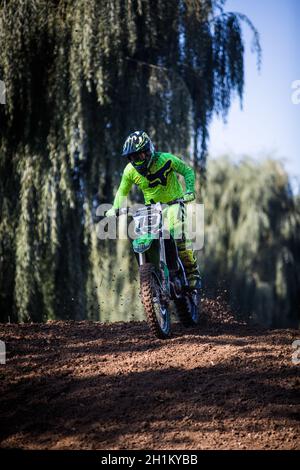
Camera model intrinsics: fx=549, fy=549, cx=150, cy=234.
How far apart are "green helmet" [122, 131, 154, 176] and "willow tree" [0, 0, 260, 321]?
3.04 meters

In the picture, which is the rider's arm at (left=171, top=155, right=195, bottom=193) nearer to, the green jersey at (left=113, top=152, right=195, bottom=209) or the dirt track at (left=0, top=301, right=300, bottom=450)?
the green jersey at (left=113, top=152, right=195, bottom=209)

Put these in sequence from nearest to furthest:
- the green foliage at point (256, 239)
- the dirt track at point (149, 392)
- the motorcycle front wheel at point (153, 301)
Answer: the dirt track at point (149, 392), the motorcycle front wheel at point (153, 301), the green foliage at point (256, 239)

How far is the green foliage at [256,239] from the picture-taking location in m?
15.0

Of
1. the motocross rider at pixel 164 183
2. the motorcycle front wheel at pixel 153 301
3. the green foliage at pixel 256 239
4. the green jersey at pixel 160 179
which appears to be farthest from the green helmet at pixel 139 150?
the green foliage at pixel 256 239

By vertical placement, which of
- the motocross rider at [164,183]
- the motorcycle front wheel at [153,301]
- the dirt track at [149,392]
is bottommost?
the dirt track at [149,392]

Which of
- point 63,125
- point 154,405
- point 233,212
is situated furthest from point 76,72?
point 233,212

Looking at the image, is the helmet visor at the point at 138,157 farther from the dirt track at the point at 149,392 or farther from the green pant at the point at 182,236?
the dirt track at the point at 149,392

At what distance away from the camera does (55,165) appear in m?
8.67

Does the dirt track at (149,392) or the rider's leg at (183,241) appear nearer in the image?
the dirt track at (149,392)

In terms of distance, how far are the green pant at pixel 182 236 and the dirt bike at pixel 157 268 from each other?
10 cm

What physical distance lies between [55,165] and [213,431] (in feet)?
19.4

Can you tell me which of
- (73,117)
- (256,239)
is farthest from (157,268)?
(256,239)

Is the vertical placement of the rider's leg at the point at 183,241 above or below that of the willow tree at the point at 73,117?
below
